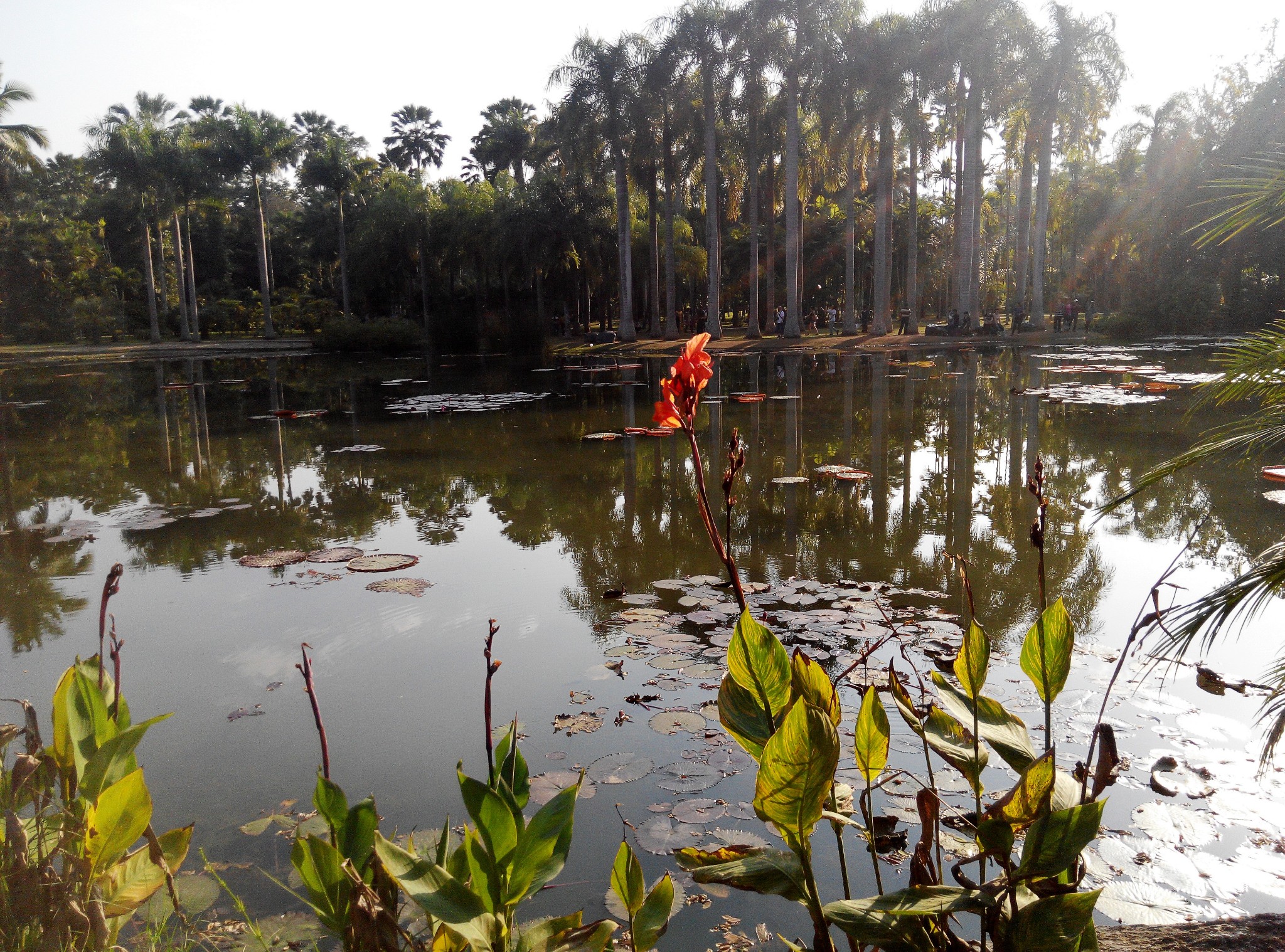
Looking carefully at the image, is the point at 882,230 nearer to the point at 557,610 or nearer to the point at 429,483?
the point at 429,483

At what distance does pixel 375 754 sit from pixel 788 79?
1239 inches

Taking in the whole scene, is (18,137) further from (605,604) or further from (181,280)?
(605,604)

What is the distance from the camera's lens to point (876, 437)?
403 inches

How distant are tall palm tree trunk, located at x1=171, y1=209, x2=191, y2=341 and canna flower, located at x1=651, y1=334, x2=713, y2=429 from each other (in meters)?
46.2

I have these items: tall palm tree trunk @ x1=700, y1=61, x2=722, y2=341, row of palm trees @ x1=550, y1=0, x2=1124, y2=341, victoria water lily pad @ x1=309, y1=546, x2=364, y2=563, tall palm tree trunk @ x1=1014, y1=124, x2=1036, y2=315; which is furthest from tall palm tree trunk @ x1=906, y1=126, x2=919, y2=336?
victoria water lily pad @ x1=309, y1=546, x2=364, y2=563

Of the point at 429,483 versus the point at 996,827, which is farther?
the point at 429,483

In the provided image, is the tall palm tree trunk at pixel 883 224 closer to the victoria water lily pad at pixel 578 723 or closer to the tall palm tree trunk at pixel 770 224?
the tall palm tree trunk at pixel 770 224

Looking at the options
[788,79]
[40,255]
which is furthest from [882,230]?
[40,255]

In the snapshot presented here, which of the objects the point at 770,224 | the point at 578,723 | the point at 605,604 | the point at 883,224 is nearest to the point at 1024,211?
the point at 883,224

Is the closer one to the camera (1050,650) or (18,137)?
(1050,650)

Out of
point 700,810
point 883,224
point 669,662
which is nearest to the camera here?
point 700,810

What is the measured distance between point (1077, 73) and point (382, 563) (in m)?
A: 33.2

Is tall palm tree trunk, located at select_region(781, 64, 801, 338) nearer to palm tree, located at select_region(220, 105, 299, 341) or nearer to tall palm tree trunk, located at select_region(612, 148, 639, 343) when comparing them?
tall palm tree trunk, located at select_region(612, 148, 639, 343)

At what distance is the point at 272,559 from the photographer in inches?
230
